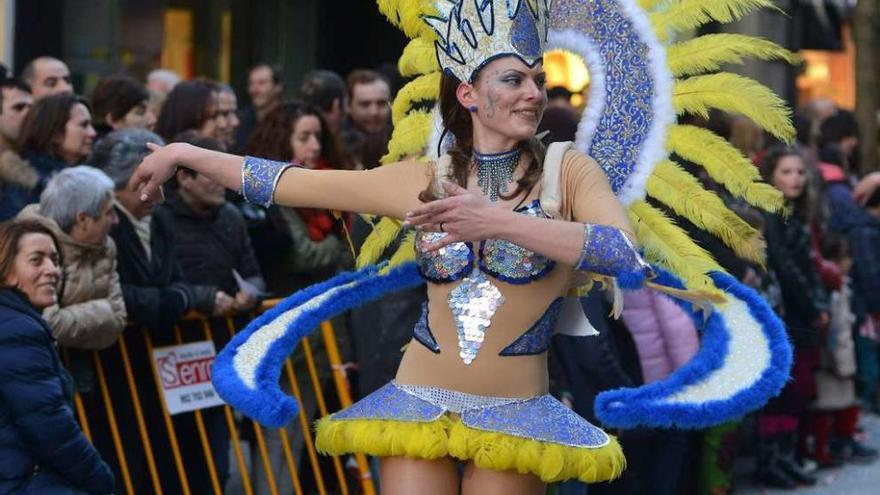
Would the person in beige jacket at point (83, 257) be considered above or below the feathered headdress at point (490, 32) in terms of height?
below

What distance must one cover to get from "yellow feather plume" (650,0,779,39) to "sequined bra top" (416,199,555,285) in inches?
30.9

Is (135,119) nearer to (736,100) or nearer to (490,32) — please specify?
(490,32)

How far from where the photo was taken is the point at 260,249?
7.50 meters

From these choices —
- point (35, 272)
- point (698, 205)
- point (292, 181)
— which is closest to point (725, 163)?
point (698, 205)

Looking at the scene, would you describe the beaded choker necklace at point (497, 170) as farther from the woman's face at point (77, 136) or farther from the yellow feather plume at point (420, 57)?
the woman's face at point (77, 136)

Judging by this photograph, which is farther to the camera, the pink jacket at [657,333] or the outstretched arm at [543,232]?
the pink jacket at [657,333]

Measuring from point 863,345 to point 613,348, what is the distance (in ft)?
13.6

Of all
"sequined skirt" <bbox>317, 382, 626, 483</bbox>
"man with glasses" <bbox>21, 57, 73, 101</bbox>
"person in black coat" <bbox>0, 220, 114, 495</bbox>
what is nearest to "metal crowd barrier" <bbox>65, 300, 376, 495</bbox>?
"person in black coat" <bbox>0, 220, 114, 495</bbox>

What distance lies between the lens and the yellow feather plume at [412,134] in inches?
200

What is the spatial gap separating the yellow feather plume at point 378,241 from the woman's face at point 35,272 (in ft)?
3.51

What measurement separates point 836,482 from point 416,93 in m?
5.31

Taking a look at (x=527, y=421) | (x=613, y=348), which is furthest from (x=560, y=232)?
(x=613, y=348)

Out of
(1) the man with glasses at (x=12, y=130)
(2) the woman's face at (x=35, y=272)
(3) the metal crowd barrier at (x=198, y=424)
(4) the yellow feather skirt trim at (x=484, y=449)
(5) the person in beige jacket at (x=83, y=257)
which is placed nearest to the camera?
(4) the yellow feather skirt trim at (x=484, y=449)

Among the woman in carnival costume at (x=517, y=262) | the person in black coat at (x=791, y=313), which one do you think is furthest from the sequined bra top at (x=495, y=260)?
the person in black coat at (x=791, y=313)
